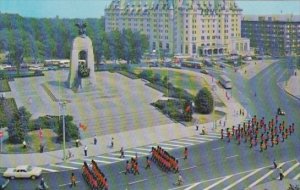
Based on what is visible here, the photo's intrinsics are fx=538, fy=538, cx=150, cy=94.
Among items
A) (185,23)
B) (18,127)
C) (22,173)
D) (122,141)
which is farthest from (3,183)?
(185,23)

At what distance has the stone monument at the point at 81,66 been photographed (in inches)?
883

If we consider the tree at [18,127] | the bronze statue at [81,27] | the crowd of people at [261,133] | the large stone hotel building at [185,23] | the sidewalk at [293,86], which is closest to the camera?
the tree at [18,127]

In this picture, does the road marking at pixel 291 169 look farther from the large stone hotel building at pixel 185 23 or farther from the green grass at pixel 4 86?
the large stone hotel building at pixel 185 23

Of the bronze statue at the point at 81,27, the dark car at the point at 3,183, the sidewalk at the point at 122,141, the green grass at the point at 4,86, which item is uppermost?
the bronze statue at the point at 81,27

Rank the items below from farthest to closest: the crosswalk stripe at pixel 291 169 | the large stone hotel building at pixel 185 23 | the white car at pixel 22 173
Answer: the large stone hotel building at pixel 185 23 < the crosswalk stripe at pixel 291 169 < the white car at pixel 22 173

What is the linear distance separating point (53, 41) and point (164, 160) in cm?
2877

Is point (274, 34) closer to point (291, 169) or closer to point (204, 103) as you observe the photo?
point (204, 103)

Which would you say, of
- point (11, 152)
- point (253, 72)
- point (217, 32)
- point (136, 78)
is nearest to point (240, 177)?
point (11, 152)

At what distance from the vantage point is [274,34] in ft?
163

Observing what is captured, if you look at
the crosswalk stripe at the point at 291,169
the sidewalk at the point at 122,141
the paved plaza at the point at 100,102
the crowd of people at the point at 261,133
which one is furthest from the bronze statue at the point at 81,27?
the crosswalk stripe at the point at 291,169

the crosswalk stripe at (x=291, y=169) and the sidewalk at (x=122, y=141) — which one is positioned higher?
the sidewalk at (x=122, y=141)

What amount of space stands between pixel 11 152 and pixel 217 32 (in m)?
35.0

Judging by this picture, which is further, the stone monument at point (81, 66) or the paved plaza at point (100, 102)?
the stone monument at point (81, 66)

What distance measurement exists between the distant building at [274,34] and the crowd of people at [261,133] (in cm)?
3072
